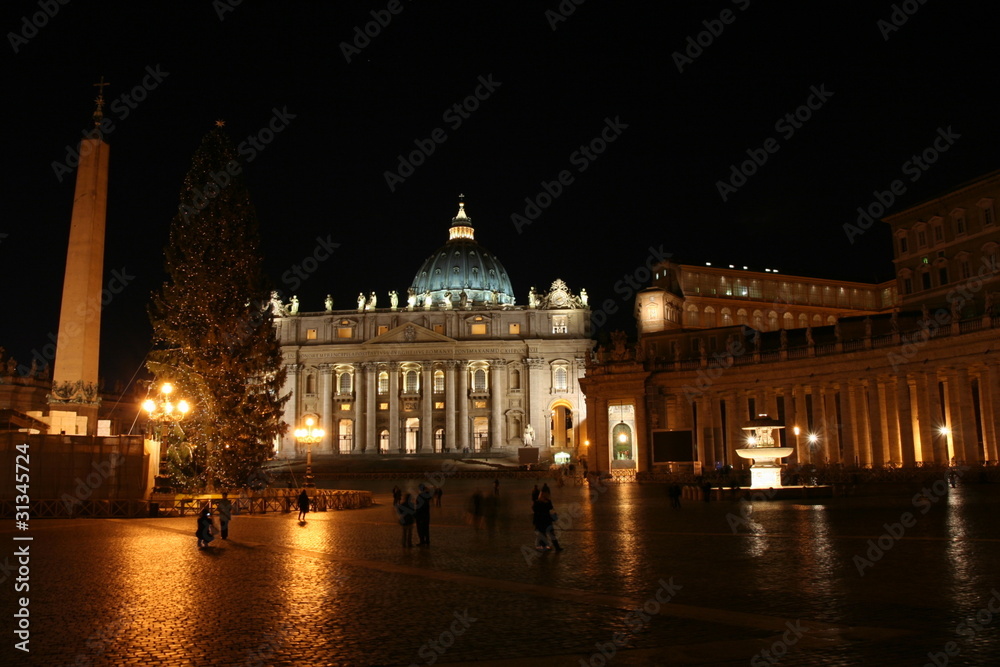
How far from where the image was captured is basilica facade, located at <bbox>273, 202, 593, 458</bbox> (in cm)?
11075

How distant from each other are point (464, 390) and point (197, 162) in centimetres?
8198

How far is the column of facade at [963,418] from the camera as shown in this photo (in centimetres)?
4053

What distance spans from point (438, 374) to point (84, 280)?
86451 mm

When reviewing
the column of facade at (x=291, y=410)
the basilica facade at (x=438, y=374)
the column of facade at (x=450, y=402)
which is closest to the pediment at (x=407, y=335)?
the basilica facade at (x=438, y=374)

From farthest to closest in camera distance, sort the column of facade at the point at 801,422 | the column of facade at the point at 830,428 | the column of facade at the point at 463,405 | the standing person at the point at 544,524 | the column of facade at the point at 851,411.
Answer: the column of facade at the point at 463,405, the column of facade at the point at 801,422, the column of facade at the point at 830,428, the column of facade at the point at 851,411, the standing person at the point at 544,524

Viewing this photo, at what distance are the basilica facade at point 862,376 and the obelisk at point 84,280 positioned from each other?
1124 inches

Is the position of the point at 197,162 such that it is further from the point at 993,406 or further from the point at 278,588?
the point at 993,406

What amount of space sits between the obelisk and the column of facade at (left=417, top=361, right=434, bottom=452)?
81.8 meters

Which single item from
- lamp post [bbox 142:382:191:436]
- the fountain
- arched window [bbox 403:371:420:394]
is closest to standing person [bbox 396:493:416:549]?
lamp post [bbox 142:382:191:436]

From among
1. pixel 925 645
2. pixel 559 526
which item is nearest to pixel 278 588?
pixel 925 645

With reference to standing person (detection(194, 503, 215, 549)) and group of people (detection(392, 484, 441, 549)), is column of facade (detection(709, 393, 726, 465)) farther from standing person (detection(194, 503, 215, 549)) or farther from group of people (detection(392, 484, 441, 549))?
standing person (detection(194, 503, 215, 549))

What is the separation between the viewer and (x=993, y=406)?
1574 inches

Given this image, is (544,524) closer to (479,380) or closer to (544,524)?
(544,524)

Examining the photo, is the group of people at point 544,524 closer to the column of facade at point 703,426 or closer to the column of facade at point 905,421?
the column of facade at point 905,421
